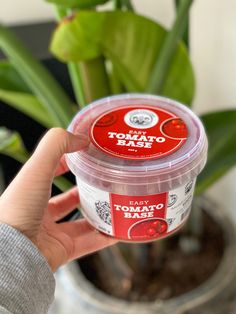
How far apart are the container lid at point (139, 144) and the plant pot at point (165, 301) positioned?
16.7 inches

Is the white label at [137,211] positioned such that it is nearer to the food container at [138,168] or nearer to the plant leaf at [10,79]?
the food container at [138,168]

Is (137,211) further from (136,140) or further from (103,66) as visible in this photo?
(103,66)

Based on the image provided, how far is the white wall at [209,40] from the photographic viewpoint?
860 millimetres

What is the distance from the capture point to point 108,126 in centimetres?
50

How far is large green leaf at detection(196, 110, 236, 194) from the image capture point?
0.70 m

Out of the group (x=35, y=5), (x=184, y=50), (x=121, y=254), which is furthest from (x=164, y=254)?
(x=35, y=5)

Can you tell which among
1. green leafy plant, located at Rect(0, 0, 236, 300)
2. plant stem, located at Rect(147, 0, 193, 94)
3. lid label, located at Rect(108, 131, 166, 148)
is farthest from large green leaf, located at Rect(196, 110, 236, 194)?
lid label, located at Rect(108, 131, 166, 148)

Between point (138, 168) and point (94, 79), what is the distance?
276 millimetres

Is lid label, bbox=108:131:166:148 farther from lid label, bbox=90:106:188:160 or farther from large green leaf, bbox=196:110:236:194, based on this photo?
large green leaf, bbox=196:110:236:194

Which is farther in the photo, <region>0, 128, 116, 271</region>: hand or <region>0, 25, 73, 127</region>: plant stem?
<region>0, 25, 73, 127</region>: plant stem

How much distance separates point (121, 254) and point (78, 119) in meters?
0.42

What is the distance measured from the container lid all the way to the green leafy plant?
0.11m

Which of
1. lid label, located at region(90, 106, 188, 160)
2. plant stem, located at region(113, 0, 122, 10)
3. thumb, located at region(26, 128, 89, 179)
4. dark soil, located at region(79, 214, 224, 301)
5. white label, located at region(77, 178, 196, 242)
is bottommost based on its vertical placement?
dark soil, located at region(79, 214, 224, 301)

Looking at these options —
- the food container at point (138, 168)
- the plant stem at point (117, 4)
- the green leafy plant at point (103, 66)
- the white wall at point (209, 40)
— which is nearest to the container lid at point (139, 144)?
the food container at point (138, 168)
